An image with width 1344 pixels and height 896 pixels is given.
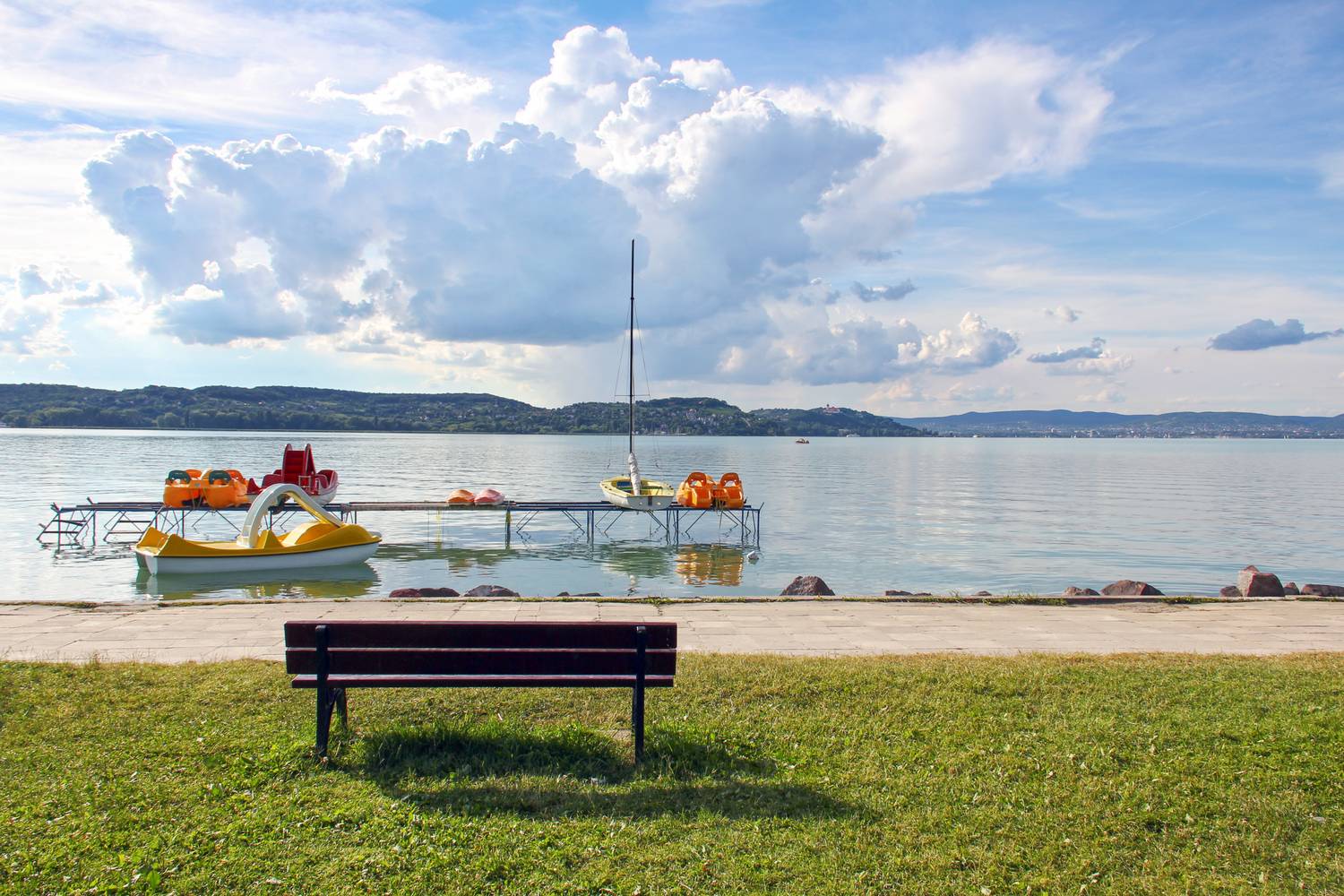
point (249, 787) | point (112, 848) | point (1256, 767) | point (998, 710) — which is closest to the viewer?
point (112, 848)

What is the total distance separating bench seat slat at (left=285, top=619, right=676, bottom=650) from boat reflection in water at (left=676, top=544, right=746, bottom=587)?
19.5 meters

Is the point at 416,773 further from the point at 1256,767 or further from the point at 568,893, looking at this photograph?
the point at 1256,767

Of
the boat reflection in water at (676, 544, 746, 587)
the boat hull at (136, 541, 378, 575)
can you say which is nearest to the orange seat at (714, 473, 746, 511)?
the boat reflection in water at (676, 544, 746, 587)

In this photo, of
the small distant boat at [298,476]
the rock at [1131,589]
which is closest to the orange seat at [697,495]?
the small distant boat at [298,476]

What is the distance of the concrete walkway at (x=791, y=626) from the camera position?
1017 centimetres

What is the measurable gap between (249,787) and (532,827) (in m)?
1.87

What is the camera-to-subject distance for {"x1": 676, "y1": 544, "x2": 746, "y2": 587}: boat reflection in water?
2673cm

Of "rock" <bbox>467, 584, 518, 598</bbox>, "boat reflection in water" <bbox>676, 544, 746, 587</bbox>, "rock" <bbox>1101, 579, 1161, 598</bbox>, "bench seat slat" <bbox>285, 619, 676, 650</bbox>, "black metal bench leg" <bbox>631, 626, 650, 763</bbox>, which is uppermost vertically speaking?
"bench seat slat" <bbox>285, 619, 676, 650</bbox>

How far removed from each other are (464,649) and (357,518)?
34.5 metres

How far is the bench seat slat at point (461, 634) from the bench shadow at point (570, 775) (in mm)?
741

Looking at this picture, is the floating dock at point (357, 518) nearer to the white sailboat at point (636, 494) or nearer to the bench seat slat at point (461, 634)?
the white sailboat at point (636, 494)

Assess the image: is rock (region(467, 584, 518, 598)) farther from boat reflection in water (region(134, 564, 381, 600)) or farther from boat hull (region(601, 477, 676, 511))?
boat hull (region(601, 477, 676, 511))

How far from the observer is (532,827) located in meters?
5.06

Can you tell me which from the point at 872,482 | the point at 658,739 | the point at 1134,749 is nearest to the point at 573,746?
the point at 658,739
